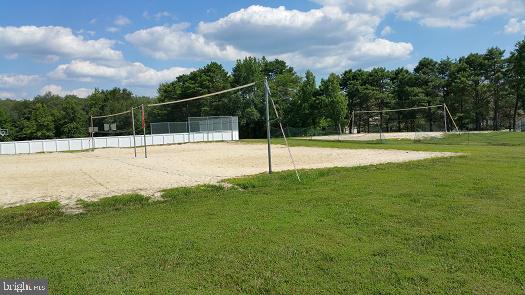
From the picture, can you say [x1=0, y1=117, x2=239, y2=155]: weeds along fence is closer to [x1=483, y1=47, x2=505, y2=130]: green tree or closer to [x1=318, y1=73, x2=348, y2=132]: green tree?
[x1=318, y1=73, x2=348, y2=132]: green tree

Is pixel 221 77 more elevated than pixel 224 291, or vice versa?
pixel 221 77

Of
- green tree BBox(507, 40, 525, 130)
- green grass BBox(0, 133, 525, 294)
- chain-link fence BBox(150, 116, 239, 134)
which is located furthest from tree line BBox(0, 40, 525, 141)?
green grass BBox(0, 133, 525, 294)

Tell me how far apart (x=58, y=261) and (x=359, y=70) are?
2734 inches

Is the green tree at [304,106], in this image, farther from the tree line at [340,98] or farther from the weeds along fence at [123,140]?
the weeds along fence at [123,140]

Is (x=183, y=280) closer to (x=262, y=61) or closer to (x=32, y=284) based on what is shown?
(x=32, y=284)

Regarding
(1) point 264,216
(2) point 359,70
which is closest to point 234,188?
(1) point 264,216

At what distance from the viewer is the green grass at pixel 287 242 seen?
4059 millimetres

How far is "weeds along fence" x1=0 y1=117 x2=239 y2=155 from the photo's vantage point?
3647 cm

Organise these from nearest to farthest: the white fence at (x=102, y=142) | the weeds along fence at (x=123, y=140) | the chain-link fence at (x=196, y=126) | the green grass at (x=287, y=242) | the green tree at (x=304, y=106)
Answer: the green grass at (x=287, y=242), the white fence at (x=102, y=142), the weeds along fence at (x=123, y=140), the chain-link fence at (x=196, y=126), the green tree at (x=304, y=106)

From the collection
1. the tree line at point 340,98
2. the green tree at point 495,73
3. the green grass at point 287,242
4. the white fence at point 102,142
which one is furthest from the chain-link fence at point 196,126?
the green tree at point 495,73

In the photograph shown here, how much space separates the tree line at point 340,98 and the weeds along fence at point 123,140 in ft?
41.4

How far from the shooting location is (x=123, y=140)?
4144 cm

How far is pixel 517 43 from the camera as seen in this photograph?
5528cm

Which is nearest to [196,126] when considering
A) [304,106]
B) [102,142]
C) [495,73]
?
[102,142]
